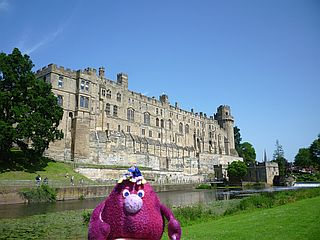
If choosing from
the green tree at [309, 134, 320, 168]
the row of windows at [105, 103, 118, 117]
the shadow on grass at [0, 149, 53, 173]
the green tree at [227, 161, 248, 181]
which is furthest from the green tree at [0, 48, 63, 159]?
the green tree at [309, 134, 320, 168]

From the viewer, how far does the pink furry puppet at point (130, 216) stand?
17.8 ft

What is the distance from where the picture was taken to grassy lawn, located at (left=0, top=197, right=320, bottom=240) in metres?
10.3

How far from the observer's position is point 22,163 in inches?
1495

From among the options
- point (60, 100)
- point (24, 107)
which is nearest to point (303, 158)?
point (60, 100)

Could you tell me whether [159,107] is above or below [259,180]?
above

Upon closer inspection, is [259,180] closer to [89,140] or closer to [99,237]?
[89,140]

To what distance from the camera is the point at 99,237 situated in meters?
5.36

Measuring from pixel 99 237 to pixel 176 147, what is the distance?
239 ft

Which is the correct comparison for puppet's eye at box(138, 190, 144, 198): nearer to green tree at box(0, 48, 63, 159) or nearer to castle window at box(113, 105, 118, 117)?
green tree at box(0, 48, 63, 159)

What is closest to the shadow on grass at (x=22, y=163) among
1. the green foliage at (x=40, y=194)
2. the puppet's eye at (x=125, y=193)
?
the green foliage at (x=40, y=194)

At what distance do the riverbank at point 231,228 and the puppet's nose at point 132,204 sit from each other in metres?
6.03

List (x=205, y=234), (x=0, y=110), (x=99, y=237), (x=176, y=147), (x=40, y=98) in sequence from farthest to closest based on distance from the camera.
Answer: (x=176, y=147), (x=40, y=98), (x=0, y=110), (x=205, y=234), (x=99, y=237)

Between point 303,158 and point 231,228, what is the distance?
342 feet

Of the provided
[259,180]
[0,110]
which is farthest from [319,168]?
[0,110]
